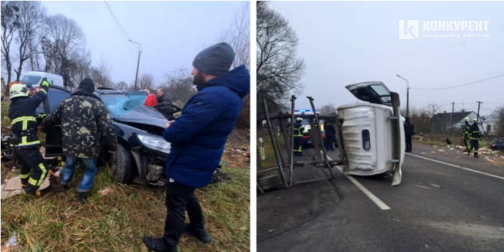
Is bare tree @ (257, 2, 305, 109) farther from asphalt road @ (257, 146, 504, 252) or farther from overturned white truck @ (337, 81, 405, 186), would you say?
asphalt road @ (257, 146, 504, 252)

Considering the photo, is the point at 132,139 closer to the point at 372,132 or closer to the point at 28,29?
the point at 28,29

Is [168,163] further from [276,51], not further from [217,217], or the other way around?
[276,51]

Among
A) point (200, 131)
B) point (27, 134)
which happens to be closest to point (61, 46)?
point (27, 134)

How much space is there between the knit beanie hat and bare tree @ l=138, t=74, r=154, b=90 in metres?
0.28

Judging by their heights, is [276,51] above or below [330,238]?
above

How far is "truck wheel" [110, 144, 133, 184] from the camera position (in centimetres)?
163

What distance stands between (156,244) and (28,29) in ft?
3.72

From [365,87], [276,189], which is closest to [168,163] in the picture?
[276,189]

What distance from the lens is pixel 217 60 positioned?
1.38m

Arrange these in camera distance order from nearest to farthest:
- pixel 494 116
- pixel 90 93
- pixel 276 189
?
pixel 494 116 < pixel 276 189 < pixel 90 93

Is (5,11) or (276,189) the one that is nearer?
(276,189)

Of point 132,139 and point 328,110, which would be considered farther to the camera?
point 132,139

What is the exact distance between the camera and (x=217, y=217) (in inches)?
64.0

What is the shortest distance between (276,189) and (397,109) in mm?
579
